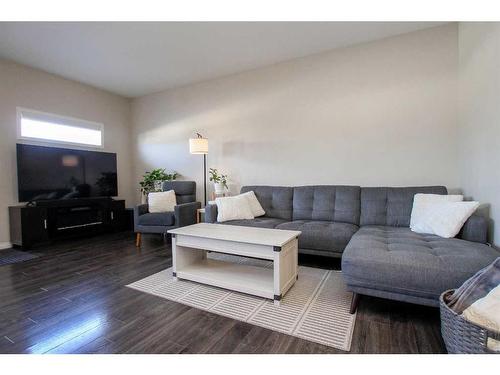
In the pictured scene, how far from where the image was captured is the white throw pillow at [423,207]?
223 centimetres

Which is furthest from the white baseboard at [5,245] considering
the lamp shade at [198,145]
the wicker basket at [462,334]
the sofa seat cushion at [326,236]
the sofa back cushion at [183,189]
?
the wicker basket at [462,334]

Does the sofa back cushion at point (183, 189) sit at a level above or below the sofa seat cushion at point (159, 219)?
above

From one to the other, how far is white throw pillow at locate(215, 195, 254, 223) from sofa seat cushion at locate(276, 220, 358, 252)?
66 cm

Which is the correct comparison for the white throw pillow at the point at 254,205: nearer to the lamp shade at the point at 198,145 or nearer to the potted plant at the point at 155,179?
the lamp shade at the point at 198,145

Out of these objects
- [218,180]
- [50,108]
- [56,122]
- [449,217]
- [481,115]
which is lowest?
[449,217]

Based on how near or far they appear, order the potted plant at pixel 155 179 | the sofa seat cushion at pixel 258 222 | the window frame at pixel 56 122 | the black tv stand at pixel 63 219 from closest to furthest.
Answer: the sofa seat cushion at pixel 258 222, the black tv stand at pixel 63 219, the window frame at pixel 56 122, the potted plant at pixel 155 179

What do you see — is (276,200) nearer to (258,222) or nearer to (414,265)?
(258,222)

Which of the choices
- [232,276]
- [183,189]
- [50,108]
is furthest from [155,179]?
[232,276]

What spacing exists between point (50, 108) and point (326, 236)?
4.52 m

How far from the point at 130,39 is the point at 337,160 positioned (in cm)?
297

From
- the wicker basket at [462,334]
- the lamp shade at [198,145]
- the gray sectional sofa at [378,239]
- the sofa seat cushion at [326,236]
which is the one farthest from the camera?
the lamp shade at [198,145]

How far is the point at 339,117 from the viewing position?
10.8ft

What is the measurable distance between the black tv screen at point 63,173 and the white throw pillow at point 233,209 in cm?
253
